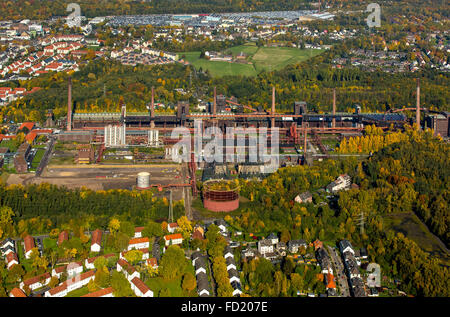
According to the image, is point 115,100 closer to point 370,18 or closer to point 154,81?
point 154,81

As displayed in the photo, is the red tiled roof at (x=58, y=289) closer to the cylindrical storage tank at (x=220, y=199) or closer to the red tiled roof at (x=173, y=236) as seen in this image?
the red tiled roof at (x=173, y=236)

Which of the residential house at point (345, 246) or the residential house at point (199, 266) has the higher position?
the residential house at point (199, 266)

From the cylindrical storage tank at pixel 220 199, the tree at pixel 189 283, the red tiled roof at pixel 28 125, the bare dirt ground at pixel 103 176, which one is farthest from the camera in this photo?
the red tiled roof at pixel 28 125

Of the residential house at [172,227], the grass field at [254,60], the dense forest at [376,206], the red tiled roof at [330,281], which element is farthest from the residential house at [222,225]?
the grass field at [254,60]

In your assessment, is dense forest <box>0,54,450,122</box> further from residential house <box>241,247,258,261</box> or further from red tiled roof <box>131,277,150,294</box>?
red tiled roof <box>131,277,150,294</box>

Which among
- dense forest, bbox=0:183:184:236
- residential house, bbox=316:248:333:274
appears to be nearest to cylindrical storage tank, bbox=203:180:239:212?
dense forest, bbox=0:183:184:236
